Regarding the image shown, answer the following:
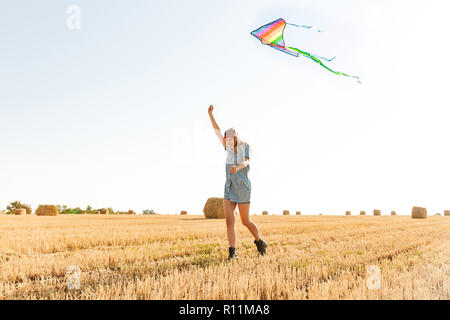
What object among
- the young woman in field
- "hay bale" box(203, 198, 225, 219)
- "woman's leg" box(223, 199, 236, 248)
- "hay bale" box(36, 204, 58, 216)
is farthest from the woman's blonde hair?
"hay bale" box(36, 204, 58, 216)

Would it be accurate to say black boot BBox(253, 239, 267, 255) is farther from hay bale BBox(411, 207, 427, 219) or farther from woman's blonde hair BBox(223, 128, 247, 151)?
hay bale BBox(411, 207, 427, 219)

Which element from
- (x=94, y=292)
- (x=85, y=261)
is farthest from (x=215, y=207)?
(x=94, y=292)

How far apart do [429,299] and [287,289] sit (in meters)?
1.24

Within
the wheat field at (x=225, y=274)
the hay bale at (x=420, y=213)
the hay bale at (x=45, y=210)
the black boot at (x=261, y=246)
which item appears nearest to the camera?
the wheat field at (x=225, y=274)

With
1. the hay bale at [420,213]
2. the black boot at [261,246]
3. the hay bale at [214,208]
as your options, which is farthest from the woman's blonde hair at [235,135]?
the hay bale at [420,213]

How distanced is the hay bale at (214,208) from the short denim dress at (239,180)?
61.5ft

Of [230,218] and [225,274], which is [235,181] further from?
[225,274]

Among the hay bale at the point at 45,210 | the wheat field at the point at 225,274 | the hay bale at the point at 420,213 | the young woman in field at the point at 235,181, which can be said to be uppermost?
the young woman in field at the point at 235,181

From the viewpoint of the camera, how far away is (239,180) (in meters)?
5.12

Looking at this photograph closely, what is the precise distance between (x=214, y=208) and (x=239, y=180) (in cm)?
1923

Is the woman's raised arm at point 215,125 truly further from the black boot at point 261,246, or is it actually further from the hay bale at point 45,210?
the hay bale at point 45,210

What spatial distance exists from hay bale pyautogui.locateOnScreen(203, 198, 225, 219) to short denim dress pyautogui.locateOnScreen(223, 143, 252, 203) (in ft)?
61.5

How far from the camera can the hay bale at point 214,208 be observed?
23953 millimetres
